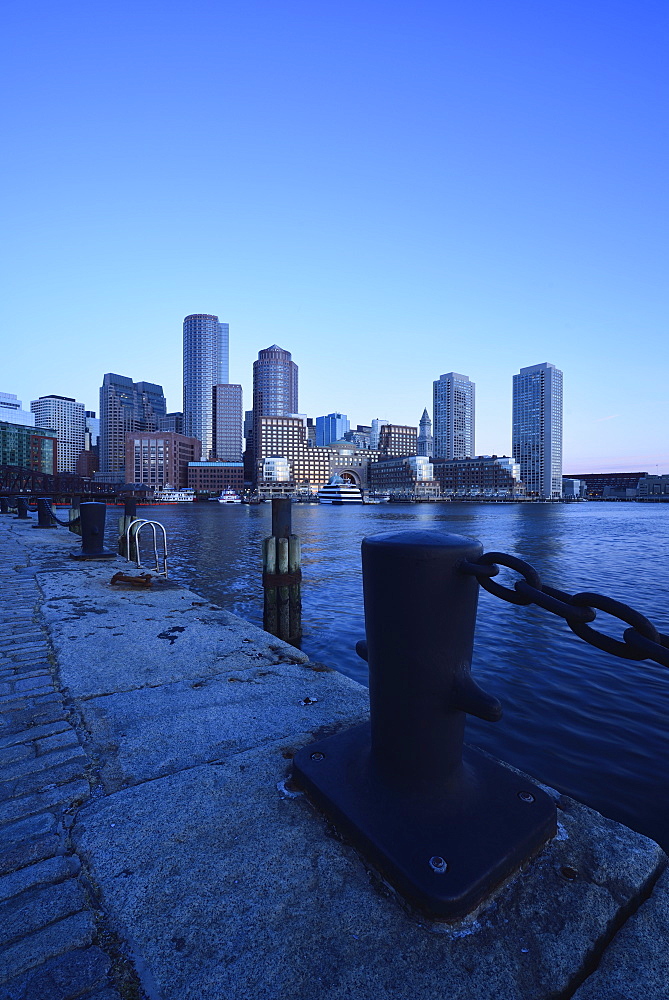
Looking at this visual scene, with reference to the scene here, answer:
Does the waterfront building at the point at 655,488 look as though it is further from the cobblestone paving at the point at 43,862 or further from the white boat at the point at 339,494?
the cobblestone paving at the point at 43,862

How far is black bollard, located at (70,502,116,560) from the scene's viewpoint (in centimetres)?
1196

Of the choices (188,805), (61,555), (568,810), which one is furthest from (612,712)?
(61,555)

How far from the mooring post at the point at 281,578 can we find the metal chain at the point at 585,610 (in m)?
8.90

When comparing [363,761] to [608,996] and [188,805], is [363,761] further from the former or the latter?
[608,996]

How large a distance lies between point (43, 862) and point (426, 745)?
167 cm

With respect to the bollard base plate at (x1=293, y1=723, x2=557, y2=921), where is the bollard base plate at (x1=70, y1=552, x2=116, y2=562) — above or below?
below

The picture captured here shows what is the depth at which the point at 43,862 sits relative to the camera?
6.40 ft

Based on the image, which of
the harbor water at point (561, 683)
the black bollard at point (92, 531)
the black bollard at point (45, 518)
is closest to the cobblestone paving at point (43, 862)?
the harbor water at point (561, 683)

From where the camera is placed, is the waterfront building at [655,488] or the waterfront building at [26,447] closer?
the waterfront building at [26,447]

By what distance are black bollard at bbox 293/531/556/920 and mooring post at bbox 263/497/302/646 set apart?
8.50m

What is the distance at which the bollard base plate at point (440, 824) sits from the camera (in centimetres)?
165

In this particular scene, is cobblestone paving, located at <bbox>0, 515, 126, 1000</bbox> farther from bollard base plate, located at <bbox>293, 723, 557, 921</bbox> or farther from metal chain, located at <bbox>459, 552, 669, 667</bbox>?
metal chain, located at <bbox>459, 552, 669, 667</bbox>

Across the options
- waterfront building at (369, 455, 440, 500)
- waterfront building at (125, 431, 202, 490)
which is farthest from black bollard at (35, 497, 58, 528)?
waterfront building at (125, 431, 202, 490)

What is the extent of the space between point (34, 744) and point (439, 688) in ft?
8.64
